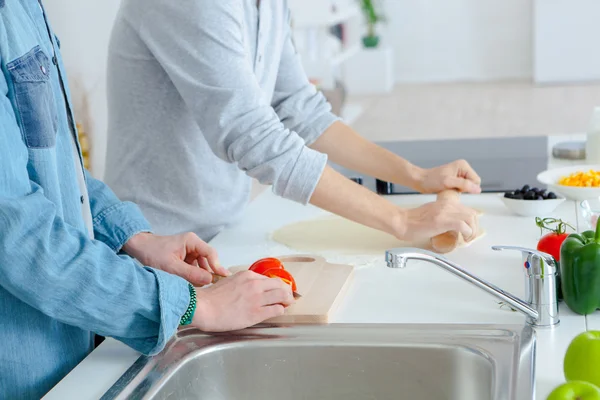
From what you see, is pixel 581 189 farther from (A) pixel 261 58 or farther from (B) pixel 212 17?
(B) pixel 212 17

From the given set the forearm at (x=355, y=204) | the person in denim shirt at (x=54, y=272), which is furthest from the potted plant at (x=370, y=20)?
the person in denim shirt at (x=54, y=272)

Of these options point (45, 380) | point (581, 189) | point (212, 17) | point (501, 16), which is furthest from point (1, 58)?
point (501, 16)

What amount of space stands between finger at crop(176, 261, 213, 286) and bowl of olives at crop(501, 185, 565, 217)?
767mm

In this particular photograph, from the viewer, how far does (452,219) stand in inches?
62.7

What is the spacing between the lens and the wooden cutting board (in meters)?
1.31

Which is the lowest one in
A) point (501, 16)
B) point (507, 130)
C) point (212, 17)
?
point (507, 130)

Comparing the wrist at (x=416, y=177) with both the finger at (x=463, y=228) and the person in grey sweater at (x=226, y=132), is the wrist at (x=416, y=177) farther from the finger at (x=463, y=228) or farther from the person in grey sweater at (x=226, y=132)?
the finger at (x=463, y=228)

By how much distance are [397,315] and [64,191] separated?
1.77 ft

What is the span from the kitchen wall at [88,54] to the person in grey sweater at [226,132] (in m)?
2.06

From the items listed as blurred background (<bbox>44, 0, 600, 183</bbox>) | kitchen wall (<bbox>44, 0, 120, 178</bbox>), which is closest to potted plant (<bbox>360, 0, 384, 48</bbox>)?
blurred background (<bbox>44, 0, 600, 183</bbox>)

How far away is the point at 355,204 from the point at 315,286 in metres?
0.27

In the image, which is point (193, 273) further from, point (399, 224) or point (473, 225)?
point (473, 225)

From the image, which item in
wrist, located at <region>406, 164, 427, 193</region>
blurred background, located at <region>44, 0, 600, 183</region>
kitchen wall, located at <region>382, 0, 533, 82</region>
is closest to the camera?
wrist, located at <region>406, 164, 427, 193</region>

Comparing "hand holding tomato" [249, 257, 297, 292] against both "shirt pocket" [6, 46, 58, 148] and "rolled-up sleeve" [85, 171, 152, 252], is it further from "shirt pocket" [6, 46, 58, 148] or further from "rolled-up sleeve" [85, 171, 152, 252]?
"shirt pocket" [6, 46, 58, 148]
